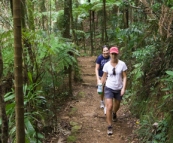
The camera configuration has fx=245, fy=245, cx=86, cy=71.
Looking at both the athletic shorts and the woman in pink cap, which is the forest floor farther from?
the athletic shorts

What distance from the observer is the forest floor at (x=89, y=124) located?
509 cm

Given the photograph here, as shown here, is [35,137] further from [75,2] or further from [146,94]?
[75,2]

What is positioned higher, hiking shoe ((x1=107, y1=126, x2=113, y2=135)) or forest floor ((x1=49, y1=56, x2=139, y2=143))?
hiking shoe ((x1=107, y1=126, x2=113, y2=135))

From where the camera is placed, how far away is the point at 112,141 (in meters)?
4.95

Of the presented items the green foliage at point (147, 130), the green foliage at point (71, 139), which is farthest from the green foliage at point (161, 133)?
the green foliage at point (71, 139)

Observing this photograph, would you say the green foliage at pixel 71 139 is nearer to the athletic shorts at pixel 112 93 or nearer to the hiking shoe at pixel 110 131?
the hiking shoe at pixel 110 131

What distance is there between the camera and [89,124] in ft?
19.5

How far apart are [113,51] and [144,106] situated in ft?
4.99

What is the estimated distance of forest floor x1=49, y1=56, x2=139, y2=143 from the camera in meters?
5.09

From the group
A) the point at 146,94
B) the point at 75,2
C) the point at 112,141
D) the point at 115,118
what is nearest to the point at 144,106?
the point at 146,94

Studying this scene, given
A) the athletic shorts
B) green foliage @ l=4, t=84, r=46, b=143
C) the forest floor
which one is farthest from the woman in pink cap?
green foliage @ l=4, t=84, r=46, b=143

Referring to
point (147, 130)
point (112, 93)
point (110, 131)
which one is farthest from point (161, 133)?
point (112, 93)

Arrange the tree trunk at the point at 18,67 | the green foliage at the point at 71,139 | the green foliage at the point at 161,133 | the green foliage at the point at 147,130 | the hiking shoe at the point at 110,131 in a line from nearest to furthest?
the tree trunk at the point at 18,67 < the green foliage at the point at 161,133 < the green foliage at the point at 147,130 < the green foliage at the point at 71,139 < the hiking shoe at the point at 110,131

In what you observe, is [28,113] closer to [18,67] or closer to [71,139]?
[71,139]
